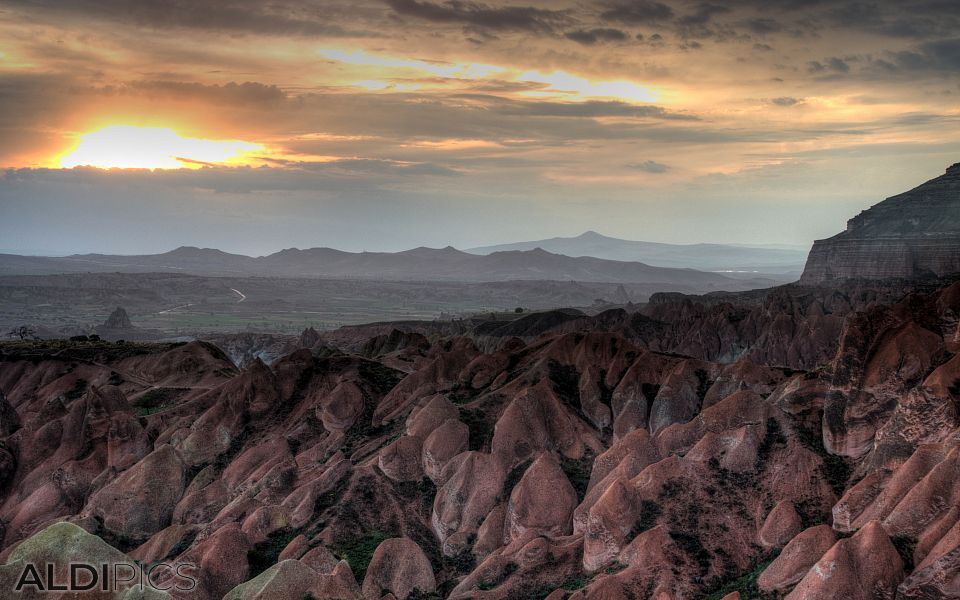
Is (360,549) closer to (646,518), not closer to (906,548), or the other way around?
(646,518)

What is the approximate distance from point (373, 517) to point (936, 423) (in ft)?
146

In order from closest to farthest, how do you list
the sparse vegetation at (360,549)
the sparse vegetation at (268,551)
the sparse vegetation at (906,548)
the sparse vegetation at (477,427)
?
the sparse vegetation at (906,548)
the sparse vegetation at (360,549)
the sparse vegetation at (268,551)
the sparse vegetation at (477,427)

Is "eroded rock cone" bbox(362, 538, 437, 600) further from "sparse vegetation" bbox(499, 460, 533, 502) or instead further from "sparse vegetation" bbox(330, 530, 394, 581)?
"sparse vegetation" bbox(499, 460, 533, 502)

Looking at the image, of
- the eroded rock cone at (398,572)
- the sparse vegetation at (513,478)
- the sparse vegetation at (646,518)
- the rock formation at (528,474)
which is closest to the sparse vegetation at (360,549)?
the rock formation at (528,474)

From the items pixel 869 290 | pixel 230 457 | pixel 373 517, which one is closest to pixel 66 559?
pixel 373 517

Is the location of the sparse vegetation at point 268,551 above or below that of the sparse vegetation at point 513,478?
below

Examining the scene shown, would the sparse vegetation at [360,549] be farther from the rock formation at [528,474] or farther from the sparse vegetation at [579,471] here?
the sparse vegetation at [579,471]

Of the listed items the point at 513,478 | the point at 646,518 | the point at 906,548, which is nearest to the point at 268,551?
the point at 513,478

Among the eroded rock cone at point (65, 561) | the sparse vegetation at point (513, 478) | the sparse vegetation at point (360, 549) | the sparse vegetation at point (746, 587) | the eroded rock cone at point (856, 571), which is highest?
the eroded rock cone at point (65, 561)

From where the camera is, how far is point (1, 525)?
76.9 metres

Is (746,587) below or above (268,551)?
above

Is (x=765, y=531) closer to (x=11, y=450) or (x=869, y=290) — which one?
(x=11, y=450)

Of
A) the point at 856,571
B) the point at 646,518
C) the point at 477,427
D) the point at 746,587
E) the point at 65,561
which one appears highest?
the point at 65,561

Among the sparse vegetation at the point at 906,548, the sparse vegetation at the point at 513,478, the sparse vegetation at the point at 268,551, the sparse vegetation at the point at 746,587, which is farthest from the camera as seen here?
the sparse vegetation at the point at 513,478
